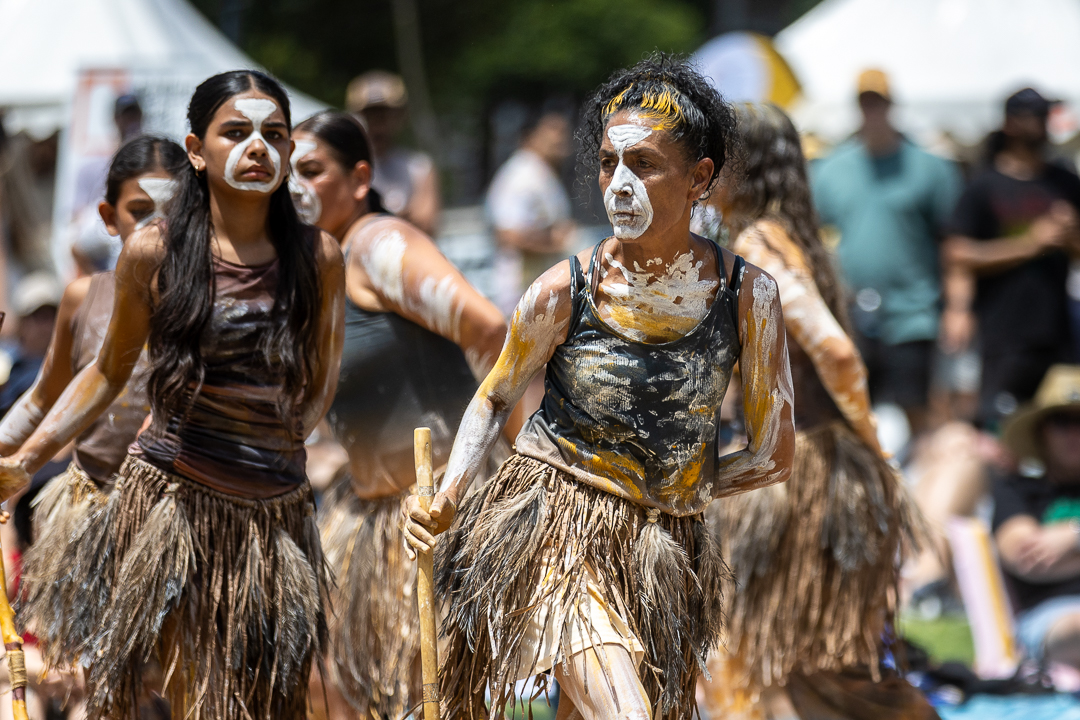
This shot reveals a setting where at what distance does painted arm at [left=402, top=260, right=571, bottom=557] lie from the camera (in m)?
Answer: 3.12

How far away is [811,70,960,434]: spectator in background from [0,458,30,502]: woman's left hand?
5.26 metres

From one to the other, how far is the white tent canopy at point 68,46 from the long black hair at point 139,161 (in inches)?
242

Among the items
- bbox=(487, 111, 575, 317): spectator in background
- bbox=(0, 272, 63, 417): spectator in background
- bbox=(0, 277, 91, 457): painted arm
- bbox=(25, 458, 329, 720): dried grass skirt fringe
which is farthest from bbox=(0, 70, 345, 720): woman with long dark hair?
bbox=(487, 111, 575, 317): spectator in background

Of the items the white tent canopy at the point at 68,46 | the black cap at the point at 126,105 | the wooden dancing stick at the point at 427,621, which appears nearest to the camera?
the wooden dancing stick at the point at 427,621

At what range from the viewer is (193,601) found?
3.47 m

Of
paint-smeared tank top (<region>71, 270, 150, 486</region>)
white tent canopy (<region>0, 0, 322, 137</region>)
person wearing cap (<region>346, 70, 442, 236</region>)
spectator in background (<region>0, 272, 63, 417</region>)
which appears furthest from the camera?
white tent canopy (<region>0, 0, 322, 137</region>)

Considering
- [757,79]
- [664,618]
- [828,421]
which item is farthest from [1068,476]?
[757,79]

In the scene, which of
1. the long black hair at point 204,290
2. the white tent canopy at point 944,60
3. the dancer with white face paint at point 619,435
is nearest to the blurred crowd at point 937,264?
the white tent canopy at point 944,60

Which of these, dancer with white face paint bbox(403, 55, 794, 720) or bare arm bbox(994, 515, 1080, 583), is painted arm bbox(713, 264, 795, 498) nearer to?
dancer with white face paint bbox(403, 55, 794, 720)

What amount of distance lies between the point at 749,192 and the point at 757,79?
596 centimetres

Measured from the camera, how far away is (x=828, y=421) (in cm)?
450

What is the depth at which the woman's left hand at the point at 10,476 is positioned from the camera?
3510 mm

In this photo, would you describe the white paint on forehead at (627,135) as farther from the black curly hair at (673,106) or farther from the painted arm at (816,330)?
the painted arm at (816,330)

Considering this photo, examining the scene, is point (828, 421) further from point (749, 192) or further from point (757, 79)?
point (757, 79)
